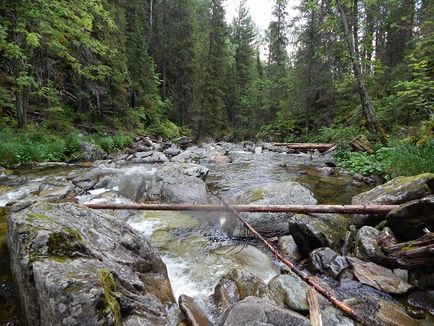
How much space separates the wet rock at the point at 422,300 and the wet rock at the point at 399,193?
1579 millimetres

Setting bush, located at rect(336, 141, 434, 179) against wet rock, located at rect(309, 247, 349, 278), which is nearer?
wet rock, located at rect(309, 247, 349, 278)

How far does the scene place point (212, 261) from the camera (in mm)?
4324

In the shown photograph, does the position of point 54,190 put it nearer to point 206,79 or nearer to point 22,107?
point 22,107

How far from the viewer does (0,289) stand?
283 centimetres

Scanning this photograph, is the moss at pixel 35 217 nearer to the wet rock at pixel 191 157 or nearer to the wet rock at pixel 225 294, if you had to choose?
the wet rock at pixel 225 294

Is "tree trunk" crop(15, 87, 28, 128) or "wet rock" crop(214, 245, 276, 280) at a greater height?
"tree trunk" crop(15, 87, 28, 128)

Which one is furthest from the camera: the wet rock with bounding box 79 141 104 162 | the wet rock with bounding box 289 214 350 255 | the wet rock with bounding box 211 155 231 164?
the wet rock with bounding box 211 155 231 164

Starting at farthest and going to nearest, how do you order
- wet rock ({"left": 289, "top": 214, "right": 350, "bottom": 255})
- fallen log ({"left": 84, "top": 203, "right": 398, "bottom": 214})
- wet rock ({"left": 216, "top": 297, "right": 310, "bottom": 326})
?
fallen log ({"left": 84, "top": 203, "right": 398, "bottom": 214})
wet rock ({"left": 289, "top": 214, "right": 350, "bottom": 255})
wet rock ({"left": 216, "top": 297, "right": 310, "bottom": 326})

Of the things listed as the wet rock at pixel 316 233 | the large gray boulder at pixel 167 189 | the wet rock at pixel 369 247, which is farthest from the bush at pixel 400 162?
the large gray boulder at pixel 167 189

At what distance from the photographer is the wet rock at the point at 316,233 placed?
4.35m

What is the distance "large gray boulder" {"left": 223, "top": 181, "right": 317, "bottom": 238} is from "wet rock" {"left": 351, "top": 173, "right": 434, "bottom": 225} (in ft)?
3.46

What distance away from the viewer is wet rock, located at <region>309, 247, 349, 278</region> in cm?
384

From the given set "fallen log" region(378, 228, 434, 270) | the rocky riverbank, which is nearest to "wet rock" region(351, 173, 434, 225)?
the rocky riverbank

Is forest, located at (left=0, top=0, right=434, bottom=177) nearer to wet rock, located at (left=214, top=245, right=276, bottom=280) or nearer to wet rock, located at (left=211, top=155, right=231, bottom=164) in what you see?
wet rock, located at (left=214, top=245, right=276, bottom=280)
